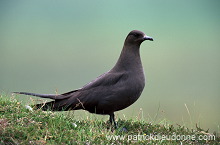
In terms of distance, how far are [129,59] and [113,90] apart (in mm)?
651

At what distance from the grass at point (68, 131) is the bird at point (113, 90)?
284mm

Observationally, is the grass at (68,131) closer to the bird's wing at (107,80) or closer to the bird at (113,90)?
the bird at (113,90)

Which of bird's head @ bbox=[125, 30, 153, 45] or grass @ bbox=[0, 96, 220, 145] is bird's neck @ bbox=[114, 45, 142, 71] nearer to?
bird's head @ bbox=[125, 30, 153, 45]

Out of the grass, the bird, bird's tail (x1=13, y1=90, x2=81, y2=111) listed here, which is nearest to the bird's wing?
the bird

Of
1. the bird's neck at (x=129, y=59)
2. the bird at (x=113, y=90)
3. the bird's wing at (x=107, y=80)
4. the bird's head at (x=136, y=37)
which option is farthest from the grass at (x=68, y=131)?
the bird's head at (x=136, y=37)

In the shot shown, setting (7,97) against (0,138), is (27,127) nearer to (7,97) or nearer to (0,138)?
(0,138)

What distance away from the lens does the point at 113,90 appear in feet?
17.1

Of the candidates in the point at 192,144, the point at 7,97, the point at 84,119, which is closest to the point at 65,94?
the point at 84,119

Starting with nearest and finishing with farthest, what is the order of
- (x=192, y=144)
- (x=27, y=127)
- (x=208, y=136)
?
(x=27, y=127) → (x=192, y=144) → (x=208, y=136)

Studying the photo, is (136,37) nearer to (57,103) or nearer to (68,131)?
(57,103)

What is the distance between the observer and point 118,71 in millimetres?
5449

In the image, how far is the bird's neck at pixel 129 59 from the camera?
5.44m

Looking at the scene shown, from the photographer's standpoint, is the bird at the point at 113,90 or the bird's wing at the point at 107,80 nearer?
the bird at the point at 113,90

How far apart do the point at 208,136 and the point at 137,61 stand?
5.55ft
